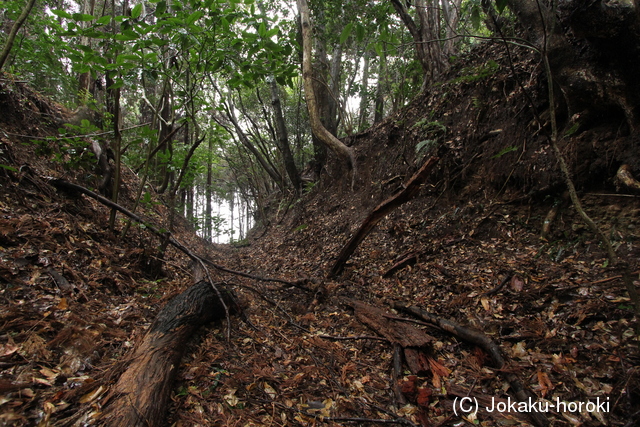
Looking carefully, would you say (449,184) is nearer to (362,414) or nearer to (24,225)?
(362,414)

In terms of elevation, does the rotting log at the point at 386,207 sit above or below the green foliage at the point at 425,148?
below

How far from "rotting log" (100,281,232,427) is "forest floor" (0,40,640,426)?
99 mm

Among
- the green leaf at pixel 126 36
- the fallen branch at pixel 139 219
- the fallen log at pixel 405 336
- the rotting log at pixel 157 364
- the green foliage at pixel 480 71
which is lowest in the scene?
the fallen log at pixel 405 336

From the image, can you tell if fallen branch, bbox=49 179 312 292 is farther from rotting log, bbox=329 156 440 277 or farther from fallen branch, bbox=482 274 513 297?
fallen branch, bbox=482 274 513 297

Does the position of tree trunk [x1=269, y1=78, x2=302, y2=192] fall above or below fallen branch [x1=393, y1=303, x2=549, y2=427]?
above

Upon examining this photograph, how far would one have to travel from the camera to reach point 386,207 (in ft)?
13.8

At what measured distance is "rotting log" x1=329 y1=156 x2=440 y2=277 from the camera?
12.0ft

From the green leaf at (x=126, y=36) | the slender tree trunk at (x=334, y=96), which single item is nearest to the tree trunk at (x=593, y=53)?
the green leaf at (x=126, y=36)

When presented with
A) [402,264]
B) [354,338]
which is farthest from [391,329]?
[402,264]

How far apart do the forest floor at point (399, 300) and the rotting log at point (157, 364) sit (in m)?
0.10

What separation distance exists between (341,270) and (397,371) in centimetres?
252

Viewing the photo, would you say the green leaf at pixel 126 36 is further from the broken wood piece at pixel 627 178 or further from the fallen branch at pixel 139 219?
the broken wood piece at pixel 627 178

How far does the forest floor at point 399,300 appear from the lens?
2.04m

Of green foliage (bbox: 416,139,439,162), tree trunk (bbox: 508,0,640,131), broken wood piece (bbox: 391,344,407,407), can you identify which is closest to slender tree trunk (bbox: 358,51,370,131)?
green foliage (bbox: 416,139,439,162)
